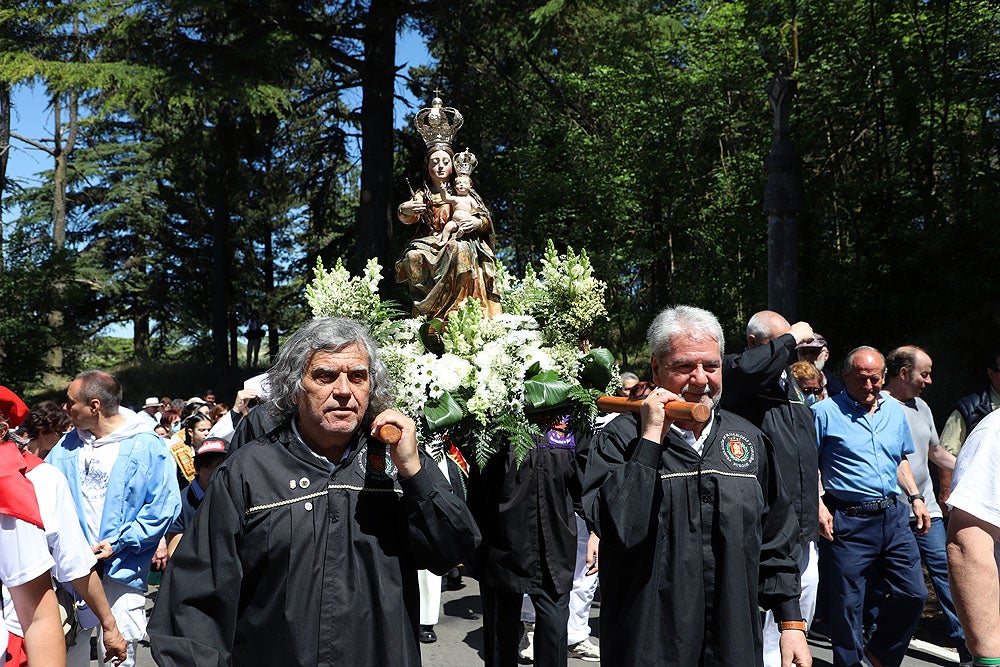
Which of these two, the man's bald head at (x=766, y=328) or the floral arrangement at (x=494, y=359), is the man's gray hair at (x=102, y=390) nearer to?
the floral arrangement at (x=494, y=359)

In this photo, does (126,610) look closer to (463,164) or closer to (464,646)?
(464,646)

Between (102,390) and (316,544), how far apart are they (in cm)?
314

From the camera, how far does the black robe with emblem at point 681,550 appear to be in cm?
325

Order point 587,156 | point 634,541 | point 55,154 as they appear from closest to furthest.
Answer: point 634,541 → point 587,156 → point 55,154

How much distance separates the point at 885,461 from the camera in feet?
20.4

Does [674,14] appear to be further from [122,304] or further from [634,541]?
[122,304]

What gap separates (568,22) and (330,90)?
536 cm

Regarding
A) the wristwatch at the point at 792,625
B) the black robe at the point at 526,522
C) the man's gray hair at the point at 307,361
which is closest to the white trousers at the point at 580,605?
the black robe at the point at 526,522

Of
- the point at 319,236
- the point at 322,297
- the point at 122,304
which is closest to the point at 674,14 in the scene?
the point at 319,236

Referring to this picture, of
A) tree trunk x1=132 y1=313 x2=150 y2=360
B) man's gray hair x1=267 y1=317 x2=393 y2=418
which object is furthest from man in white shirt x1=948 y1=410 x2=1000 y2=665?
tree trunk x1=132 y1=313 x2=150 y2=360

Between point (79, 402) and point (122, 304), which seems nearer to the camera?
point (79, 402)

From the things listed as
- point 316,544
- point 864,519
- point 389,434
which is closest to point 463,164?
point 864,519

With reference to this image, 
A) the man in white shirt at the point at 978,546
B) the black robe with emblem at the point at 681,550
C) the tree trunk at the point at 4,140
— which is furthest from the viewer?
the tree trunk at the point at 4,140

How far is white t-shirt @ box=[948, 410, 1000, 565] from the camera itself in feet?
9.15
